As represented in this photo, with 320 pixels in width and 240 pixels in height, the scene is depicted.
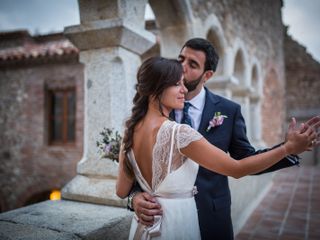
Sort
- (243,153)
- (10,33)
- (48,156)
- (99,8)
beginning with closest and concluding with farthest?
(243,153), (99,8), (48,156), (10,33)

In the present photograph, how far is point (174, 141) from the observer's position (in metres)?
1.21

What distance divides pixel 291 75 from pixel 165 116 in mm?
11489

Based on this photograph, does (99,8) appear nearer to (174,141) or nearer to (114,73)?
(114,73)

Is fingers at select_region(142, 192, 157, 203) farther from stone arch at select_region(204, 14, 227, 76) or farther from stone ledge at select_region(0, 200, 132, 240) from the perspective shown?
stone arch at select_region(204, 14, 227, 76)

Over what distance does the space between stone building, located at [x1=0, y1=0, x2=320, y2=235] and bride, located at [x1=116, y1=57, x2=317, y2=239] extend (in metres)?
0.81

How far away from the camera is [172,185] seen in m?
1.28

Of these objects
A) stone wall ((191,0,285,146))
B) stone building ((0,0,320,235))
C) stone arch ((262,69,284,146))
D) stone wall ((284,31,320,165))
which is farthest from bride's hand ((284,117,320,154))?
stone wall ((284,31,320,165))

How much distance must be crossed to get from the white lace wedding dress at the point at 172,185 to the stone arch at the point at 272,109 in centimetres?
699

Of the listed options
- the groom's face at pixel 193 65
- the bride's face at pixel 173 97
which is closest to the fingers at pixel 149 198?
the bride's face at pixel 173 97

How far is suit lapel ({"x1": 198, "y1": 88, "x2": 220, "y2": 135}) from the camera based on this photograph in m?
1.72

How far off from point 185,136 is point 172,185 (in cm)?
25

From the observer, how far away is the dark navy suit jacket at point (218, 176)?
1.71 meters

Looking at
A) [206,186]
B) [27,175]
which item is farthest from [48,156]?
[206,186]

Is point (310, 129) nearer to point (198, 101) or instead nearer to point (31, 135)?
point (198, 101)
